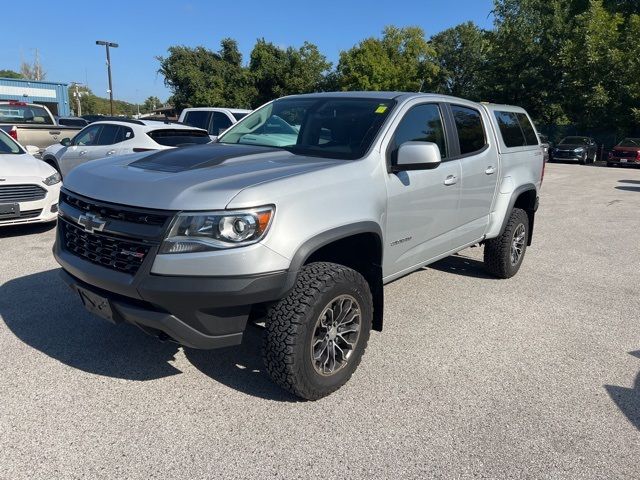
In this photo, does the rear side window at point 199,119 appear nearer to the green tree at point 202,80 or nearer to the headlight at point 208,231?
the headlight at point 208,231

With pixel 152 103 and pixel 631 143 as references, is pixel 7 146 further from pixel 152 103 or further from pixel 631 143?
pixel 152 103

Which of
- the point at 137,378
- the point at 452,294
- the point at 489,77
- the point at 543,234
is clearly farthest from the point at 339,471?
the point at 489,77

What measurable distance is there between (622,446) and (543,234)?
5834 millimetres

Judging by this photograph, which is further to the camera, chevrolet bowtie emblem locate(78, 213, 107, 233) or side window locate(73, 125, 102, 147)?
side window locate(73, 125, 102, 147)

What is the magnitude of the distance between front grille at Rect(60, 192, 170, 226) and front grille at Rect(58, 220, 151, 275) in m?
0.12

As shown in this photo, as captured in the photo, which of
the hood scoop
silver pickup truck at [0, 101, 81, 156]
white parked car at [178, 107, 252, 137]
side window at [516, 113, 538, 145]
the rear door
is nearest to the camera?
the hood scoop

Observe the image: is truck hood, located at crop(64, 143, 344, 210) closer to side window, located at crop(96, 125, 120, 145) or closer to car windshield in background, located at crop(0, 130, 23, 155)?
car windshield in background, located at crop(0, 130, 23, 155)

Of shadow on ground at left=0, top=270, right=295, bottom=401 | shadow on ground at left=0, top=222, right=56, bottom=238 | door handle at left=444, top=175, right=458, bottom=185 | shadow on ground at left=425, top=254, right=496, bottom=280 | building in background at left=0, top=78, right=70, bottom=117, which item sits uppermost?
building in background at left=0, top=78, right=70, bottom=117

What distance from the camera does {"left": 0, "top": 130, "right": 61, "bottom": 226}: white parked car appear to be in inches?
257

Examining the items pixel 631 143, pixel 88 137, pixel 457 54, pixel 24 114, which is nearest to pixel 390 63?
pixel 457 54

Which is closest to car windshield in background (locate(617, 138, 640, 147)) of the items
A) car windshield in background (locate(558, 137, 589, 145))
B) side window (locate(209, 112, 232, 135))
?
car windshield in background (locate(558, 137, 589, 145))

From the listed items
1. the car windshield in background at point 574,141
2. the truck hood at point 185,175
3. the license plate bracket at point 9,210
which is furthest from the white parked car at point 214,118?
the car windshield in background at point 574,141

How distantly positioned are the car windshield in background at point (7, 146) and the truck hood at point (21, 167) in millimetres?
224

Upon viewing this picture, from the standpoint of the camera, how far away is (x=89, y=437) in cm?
267
